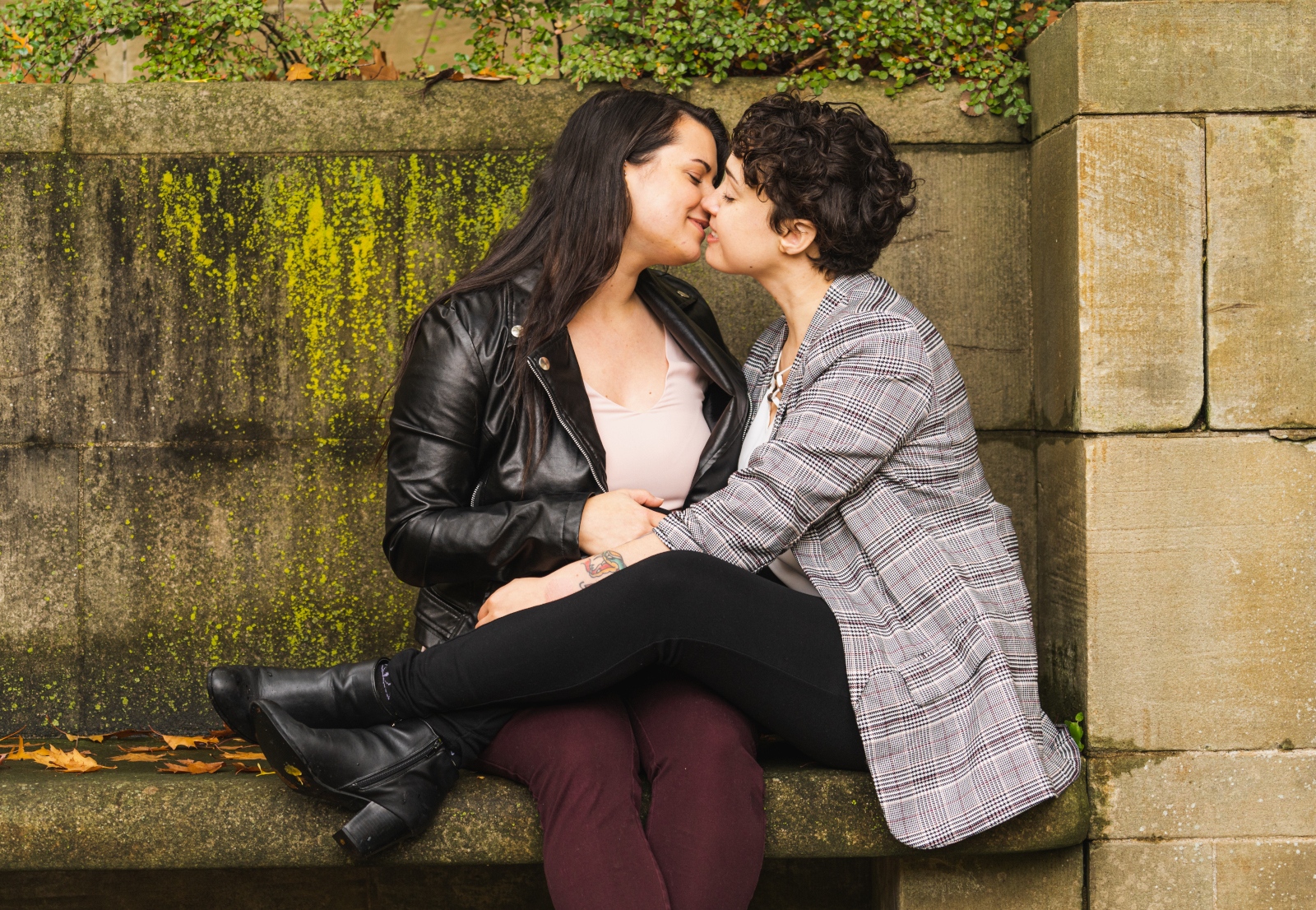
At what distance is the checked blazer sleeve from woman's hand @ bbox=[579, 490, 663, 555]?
0.06m

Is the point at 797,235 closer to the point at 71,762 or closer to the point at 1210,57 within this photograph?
the point at 1210,57

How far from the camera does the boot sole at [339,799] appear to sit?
2.12 meters

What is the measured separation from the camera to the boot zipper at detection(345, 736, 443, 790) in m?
2.21

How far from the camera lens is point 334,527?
3.22 m

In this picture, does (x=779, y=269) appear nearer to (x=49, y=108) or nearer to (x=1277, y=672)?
(x=1277, y=672)


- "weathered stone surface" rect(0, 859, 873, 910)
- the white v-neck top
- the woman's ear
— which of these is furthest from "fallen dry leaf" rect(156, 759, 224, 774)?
the woman's ear

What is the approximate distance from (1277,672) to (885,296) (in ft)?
4.20

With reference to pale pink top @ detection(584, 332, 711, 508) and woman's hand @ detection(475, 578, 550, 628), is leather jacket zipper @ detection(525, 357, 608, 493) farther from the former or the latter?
woman's hand @ detection(475, 578, 550, 628)

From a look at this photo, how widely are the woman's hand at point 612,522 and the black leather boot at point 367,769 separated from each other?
20.9 inches

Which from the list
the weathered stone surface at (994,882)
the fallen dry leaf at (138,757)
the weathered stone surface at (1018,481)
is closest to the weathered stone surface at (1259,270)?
the weathered stone surface at (1018,481)

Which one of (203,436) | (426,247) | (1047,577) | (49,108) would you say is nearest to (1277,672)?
(1047,577)

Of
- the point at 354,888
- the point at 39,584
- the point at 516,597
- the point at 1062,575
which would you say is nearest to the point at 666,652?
the point at 516,597

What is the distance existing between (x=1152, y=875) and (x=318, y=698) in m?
1.97

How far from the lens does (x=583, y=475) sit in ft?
8.54
